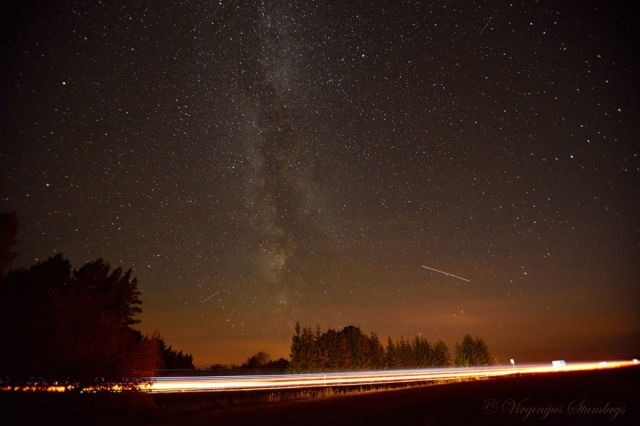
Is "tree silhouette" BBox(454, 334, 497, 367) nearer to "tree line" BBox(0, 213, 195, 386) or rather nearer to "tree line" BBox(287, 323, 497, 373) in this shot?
"tree line" BBox(287, 323, 497, 373)

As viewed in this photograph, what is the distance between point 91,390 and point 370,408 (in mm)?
23677

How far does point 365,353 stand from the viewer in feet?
251

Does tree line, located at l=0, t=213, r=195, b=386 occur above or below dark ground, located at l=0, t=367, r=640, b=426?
above

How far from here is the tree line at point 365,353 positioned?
62656mm

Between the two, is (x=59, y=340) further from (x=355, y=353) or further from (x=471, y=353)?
(x=471, y=353)

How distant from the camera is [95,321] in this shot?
31094 millimetres

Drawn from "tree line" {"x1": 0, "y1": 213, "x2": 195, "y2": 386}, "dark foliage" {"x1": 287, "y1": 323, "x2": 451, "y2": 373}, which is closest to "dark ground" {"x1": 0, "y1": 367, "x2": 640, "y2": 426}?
"tree line" {"x1": 0, "y1": 213, "x2": 195, "y2": 386}

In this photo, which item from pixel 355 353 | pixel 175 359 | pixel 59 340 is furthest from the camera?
pixel 175 359

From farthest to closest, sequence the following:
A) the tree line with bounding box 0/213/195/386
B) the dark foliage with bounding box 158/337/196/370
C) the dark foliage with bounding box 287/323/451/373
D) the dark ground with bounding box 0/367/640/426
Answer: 1. the dark foliage with bounding box 158/337/196/370
2. the dark foliage with bounding box 287/323/451/373
3. the tree line with bounding box 0/213/195/386
4. the dark ground with bounding box 0/367/640/426

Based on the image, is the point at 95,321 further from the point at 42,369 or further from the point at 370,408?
the point at 370,408

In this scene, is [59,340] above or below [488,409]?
above

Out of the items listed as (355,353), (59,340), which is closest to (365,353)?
(355,353)

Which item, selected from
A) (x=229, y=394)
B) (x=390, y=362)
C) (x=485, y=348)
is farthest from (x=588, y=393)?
(x=485, y=348)

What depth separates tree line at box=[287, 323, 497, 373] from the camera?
6266 centimetres
